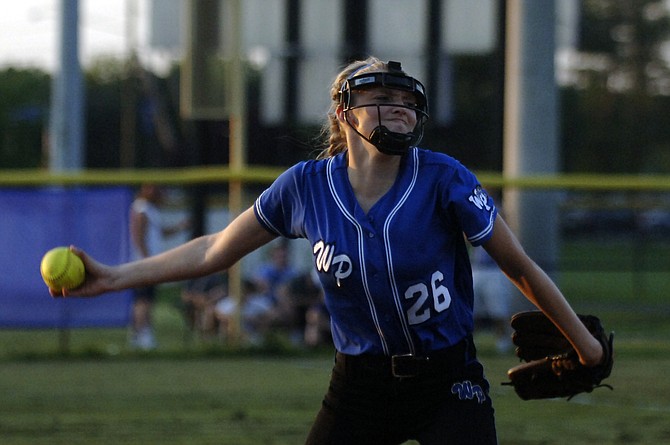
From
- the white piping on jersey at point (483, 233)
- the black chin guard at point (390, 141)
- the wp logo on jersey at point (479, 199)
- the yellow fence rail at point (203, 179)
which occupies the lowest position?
the yellow fence rail at point (203, 179)

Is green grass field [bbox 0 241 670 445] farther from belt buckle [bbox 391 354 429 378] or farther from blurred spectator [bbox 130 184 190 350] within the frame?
belt buckle [bbox 391 354 429 378]

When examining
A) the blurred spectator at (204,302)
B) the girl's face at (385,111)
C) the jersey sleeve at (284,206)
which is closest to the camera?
the girl's face at (385,111)

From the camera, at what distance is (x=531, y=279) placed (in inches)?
165

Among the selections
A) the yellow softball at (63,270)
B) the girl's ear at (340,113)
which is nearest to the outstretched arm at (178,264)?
the yellow softball at (63,270)

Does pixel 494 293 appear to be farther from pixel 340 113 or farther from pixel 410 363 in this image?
pixel 410 363

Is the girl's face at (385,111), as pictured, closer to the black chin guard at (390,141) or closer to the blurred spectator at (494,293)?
A: the black chin guard at (390,141)

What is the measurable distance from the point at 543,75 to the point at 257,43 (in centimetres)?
520

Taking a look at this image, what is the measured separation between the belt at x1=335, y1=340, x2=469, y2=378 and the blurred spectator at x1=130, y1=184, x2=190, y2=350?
8.38m

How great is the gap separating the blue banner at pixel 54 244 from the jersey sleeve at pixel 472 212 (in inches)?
343

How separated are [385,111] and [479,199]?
1.35 feet

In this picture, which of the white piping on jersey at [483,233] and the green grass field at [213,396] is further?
the green grass field at [213,396]

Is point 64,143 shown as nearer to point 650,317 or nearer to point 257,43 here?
point 257,43

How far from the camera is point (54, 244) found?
500 inches

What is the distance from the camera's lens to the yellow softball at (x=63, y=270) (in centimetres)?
452
